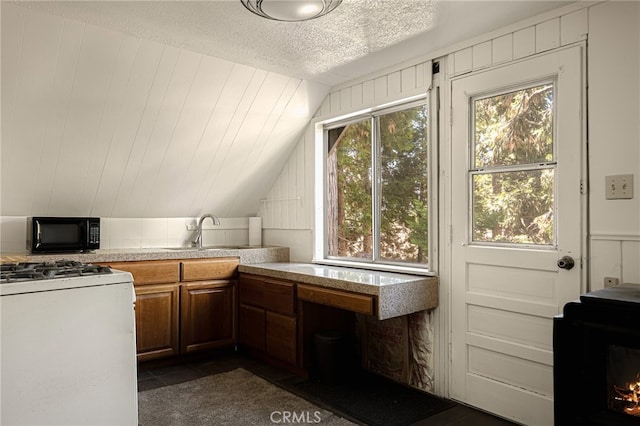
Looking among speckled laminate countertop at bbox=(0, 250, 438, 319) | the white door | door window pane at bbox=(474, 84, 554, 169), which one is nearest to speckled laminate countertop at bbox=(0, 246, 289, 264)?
speckled laminate countertop at bbox=(0, 250, 438, 319)

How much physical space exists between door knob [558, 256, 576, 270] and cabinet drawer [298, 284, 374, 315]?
3.44 ft

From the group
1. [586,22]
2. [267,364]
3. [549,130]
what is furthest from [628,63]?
[267,364]

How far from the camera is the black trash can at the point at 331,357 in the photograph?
326cm

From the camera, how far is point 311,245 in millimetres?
4070

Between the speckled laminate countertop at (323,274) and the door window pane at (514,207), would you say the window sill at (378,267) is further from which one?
the door window pane at (514,207)

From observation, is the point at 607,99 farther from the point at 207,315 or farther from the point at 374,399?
the point at 207,315

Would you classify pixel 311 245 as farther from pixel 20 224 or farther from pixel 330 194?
pixel 20 224

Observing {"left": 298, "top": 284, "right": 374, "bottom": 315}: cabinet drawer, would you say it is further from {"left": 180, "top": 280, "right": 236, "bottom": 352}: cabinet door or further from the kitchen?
{"left": 180, "top": 280, "right": 236, "bottom": 352}: cabinet door

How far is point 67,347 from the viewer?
174cm

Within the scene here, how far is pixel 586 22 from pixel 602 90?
369mm

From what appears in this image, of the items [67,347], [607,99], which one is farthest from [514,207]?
[67,347]

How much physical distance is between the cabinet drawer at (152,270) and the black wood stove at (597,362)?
2.78m

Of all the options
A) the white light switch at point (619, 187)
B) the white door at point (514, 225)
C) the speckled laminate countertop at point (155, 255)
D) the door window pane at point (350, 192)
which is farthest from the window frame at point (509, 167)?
the speckled laminate countertop at point (155, 255)

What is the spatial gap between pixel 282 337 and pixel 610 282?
2.18 meters
